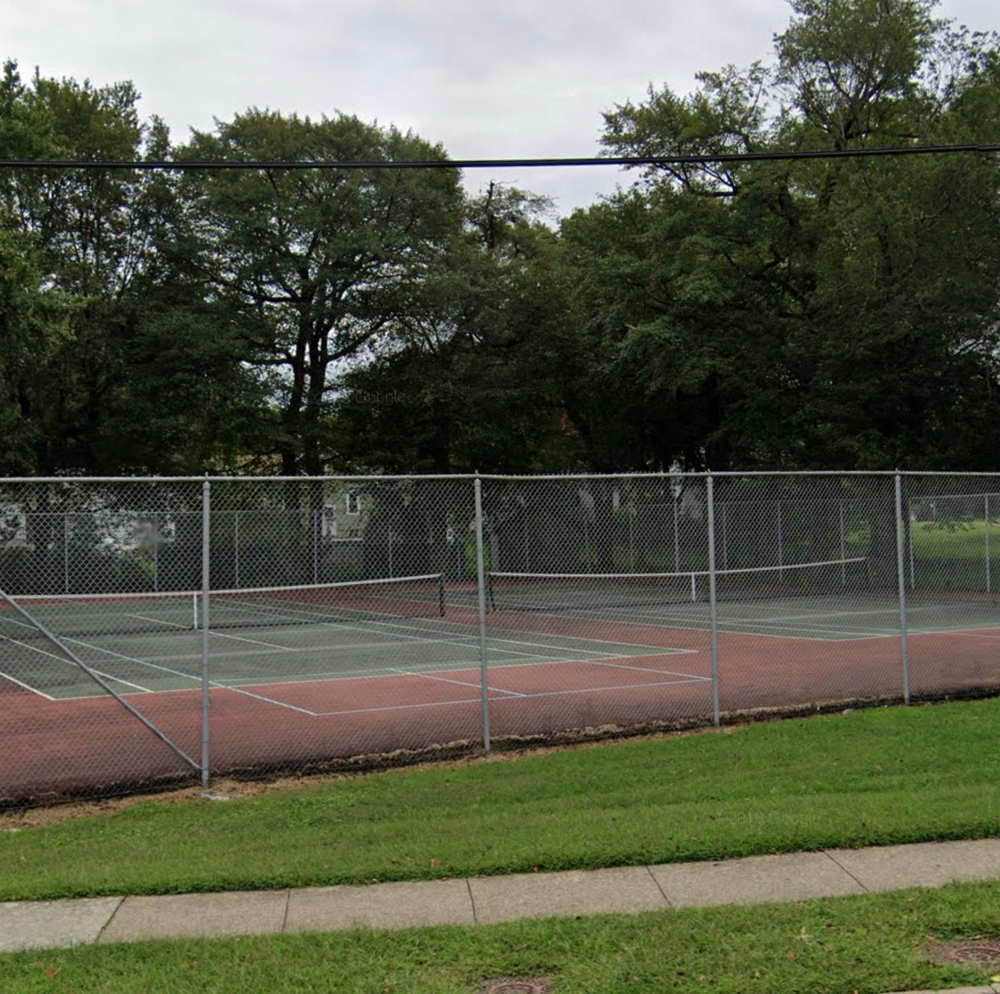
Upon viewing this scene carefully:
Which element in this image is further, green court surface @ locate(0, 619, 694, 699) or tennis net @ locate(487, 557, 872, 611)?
tennis net @ locate(487, 557, 872, 611)

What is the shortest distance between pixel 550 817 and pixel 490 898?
1681 millimetres

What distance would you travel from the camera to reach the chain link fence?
11.1m

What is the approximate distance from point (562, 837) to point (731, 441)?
30.1 metres

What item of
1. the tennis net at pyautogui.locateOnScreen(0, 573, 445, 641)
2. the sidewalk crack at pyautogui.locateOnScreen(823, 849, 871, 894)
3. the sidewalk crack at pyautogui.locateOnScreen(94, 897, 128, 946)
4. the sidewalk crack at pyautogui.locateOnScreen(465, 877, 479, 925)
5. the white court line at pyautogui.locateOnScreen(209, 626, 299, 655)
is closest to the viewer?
the sidewalk crack at pyautogui.locateOnScreen(94, 897, 128, 946)

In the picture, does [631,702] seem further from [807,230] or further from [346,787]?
[807,230]

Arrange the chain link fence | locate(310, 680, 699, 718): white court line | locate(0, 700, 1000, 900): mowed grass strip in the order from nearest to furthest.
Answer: locate(0, 700, 1000, 900): mowed grass strip < the chain link fence < locate(310, 680, 699, 718): white court line

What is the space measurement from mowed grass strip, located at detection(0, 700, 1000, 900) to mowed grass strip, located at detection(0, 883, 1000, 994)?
1046 millimetres

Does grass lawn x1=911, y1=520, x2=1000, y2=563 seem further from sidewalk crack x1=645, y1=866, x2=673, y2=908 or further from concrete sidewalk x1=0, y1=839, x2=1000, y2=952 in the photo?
sidewalk crack x1=645, y1=866, x2=673, y2=908

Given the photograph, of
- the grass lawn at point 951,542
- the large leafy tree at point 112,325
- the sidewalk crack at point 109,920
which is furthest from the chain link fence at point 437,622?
the large leafy tree at point 112,325

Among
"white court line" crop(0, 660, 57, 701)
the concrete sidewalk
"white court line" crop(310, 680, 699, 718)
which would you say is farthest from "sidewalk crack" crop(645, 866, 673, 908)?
"white court line" crop(0, 660, 57, 701)

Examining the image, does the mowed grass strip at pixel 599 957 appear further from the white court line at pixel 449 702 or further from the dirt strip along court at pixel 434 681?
the white court line at pixel 449 702

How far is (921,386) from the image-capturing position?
3133cm

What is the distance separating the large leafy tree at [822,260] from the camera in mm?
29609

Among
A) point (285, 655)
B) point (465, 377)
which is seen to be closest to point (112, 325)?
point (465, 377)
